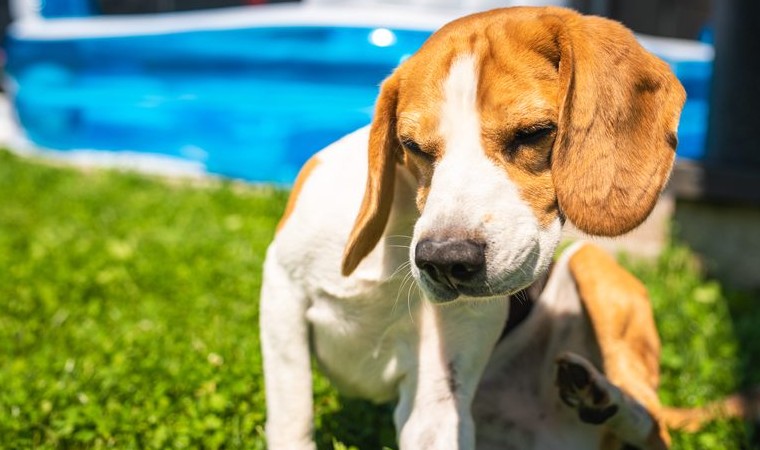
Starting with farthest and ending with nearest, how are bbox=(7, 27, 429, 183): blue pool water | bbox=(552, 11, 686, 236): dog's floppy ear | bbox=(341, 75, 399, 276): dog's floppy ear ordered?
bbox=(7, 27, 429, 183): blue pool water, bbox=(341, 75, 399, 276): dog's floppy ear, bbox=(552, 11, 686, 236): dog's floppy ear

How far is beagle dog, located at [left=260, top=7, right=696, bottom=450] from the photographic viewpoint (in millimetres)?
2467

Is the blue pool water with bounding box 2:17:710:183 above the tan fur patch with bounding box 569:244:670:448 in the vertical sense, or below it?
below

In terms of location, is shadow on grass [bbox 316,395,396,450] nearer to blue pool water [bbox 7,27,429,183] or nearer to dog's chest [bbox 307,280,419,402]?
dog's chest [bbox 307,280,419,402]

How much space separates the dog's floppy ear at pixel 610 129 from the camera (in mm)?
2512

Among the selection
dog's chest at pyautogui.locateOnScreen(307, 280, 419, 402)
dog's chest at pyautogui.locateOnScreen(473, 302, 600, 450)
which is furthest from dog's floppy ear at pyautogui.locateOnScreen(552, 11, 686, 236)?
dog's chest at pyautogui.locateOnScreen(473, 302, 600, 450)

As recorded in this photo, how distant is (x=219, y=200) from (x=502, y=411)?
3902 mm

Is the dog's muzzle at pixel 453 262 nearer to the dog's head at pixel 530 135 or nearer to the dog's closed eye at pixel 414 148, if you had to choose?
the dog's head at pixel 530 135

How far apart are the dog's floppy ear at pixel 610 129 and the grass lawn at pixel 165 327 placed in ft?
4.30

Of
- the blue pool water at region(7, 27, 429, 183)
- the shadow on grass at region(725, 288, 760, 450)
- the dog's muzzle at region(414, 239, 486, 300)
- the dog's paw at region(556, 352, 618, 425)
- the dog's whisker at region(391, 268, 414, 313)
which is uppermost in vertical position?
the dog's muzzle at region(414, 239, 486, 300)

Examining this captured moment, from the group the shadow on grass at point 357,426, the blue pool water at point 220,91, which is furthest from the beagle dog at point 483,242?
the blue pool water at point 220,91

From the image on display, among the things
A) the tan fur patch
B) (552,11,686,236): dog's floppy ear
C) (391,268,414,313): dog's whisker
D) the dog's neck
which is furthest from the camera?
the tan fur patch

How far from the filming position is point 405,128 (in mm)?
2617

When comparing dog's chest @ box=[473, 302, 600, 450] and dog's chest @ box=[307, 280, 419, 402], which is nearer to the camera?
dog's chest @ box=[307, 280, 419, 402]

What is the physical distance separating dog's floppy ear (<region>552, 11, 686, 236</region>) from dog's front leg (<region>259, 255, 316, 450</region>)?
0.90 meters
